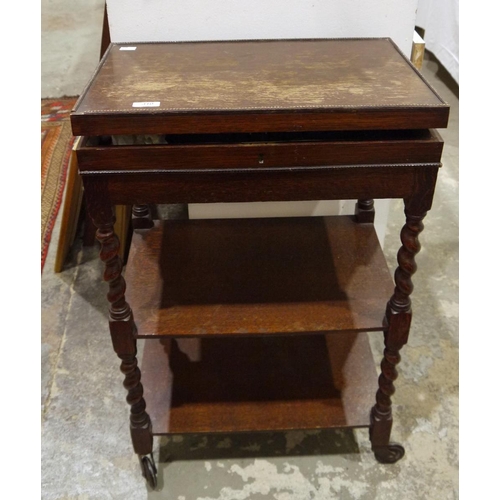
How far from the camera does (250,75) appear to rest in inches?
40.6

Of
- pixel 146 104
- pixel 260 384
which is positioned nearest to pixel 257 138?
pixel 146 104

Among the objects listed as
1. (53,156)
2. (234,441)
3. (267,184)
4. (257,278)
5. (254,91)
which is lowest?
(234,441)

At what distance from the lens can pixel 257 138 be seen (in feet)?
3.11

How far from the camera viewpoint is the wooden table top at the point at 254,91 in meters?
0.89

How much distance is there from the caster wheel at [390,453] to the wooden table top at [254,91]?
2.63 ft

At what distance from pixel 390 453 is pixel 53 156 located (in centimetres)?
190

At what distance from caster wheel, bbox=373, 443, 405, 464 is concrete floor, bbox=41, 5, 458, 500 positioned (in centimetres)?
2

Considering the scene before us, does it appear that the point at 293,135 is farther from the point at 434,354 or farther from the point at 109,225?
the point at 434,354

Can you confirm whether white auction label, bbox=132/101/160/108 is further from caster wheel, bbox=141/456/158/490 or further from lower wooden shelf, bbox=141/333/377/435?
caster wheel, bbox=141/456/158/490

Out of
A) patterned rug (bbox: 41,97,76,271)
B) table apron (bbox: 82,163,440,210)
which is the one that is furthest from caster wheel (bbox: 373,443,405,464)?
patterned rug (bbox: 41,97,76,271)

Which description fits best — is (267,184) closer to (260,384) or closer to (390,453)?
(260,384)

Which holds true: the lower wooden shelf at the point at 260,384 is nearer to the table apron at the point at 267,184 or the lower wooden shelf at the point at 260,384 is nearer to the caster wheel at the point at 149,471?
the caster wheel at the point at 149,471

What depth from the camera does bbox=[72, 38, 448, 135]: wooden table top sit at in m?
0.89

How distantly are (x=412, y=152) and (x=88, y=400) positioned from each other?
109cm
